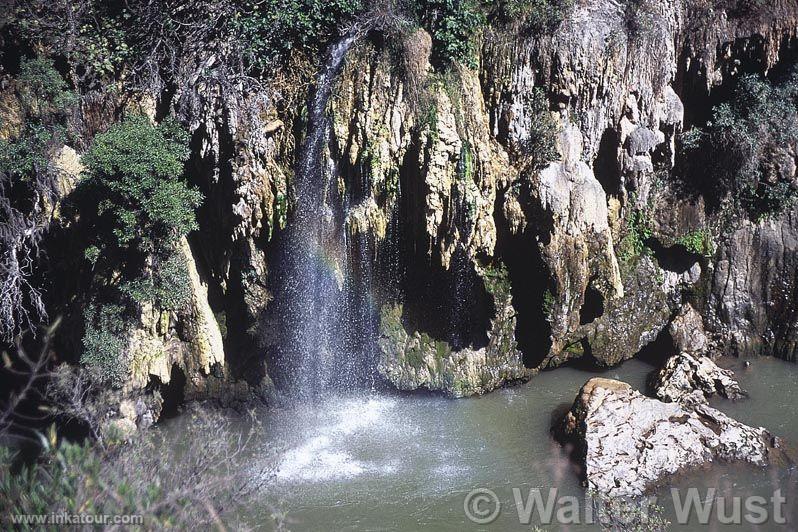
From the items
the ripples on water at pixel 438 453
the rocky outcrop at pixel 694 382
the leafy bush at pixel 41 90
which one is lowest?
the ripples on water at pixel 438 453

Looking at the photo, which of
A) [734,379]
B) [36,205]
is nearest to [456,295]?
[734,379]

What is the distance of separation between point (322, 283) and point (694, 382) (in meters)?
7.42

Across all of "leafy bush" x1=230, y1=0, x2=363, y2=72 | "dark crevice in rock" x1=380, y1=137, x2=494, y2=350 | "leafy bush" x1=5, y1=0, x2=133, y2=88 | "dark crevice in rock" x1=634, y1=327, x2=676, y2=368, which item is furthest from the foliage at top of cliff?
"dark crevice in rock" x1=634, y1=327, x2=676, y2=368

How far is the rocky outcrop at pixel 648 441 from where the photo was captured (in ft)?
32.1

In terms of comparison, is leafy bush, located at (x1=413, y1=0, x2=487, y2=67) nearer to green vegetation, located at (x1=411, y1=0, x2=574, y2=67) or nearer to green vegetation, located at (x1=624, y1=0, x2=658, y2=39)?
green vegetation, located at (x1=411, y1=0, x2=574, y2=67)

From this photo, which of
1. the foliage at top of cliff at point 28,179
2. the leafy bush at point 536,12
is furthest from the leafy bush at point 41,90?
the leafy bush at point 536,12

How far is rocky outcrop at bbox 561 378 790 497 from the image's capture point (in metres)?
9.77

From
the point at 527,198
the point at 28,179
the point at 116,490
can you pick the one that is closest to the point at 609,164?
the point at 527,198

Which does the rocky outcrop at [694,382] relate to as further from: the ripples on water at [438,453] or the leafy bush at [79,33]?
the leafy bush at [79,33]

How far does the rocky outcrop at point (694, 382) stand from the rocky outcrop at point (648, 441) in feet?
2.44

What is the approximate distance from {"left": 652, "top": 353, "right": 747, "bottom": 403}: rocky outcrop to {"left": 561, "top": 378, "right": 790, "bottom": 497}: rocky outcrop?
743 millimetres

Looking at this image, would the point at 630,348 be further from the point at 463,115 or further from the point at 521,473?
the point at 463,115

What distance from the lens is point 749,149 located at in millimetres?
12508

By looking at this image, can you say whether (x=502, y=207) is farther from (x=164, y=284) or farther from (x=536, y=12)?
(x=164, y=284)
